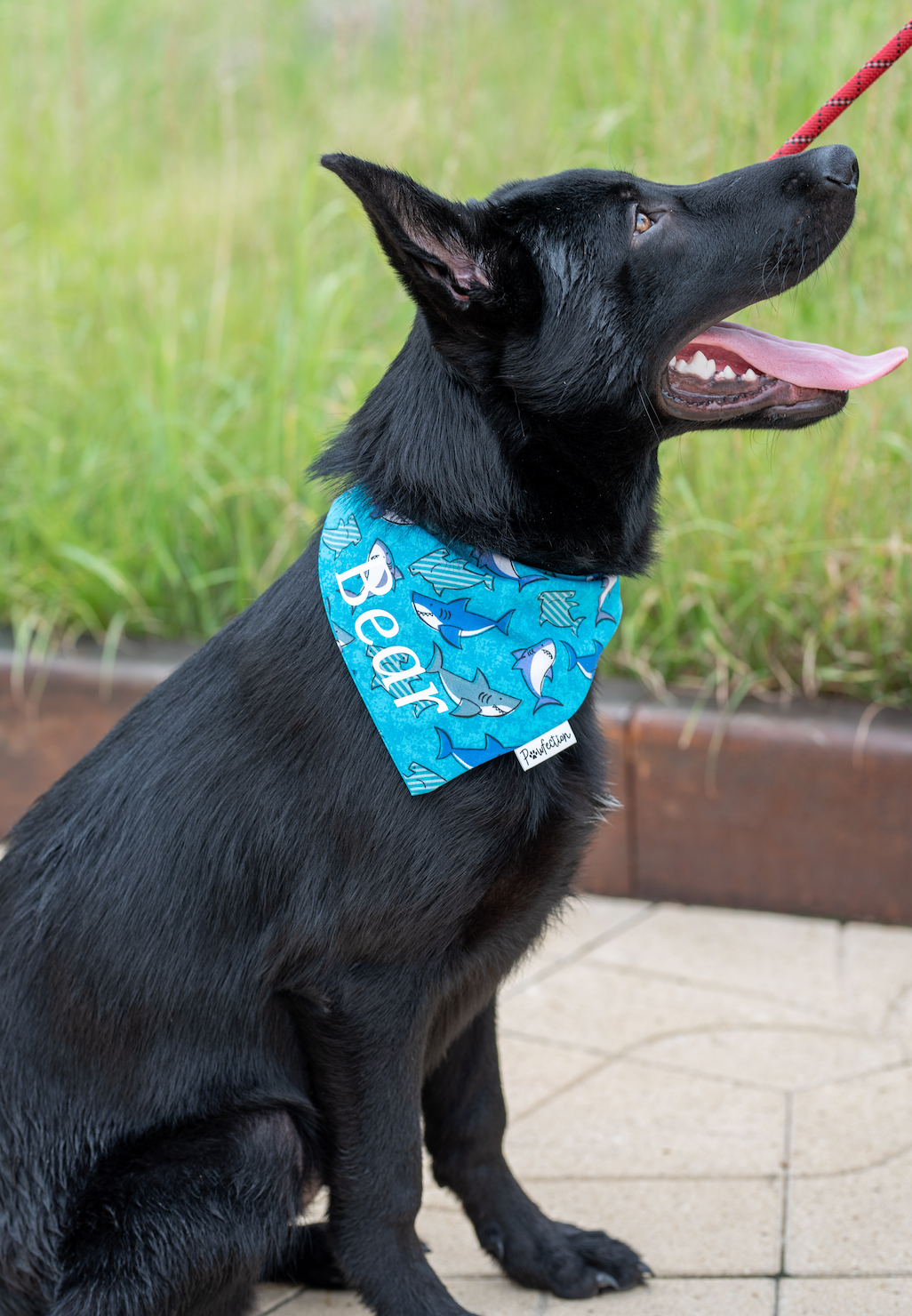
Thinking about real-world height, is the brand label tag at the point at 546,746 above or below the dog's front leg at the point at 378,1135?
above

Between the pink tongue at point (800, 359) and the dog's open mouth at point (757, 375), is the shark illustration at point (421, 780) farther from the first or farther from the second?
the pink tongue at point (800, 359)

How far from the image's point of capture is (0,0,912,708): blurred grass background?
10.7 ft

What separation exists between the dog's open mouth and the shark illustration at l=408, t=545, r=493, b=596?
1.23 ft

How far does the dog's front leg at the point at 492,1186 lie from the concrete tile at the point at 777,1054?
615 millimetres

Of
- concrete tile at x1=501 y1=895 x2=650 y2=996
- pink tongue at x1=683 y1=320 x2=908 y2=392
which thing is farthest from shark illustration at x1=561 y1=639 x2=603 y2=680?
concrete tile at x1=501 y1=895 x2=650 y2=996

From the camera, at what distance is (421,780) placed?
163 centimetres

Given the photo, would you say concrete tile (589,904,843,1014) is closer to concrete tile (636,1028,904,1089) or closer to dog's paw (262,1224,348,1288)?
concrete tile (636,1028,904,1089)

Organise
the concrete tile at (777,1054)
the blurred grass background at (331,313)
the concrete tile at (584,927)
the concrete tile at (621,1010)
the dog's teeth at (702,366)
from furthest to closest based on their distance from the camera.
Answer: the blurred grass background at (331,313)
the concrete tile at (584,927)
the concrete tile at (621,1010)
the concrete tile at (777,1054)
the dog's teeth at (702,366)

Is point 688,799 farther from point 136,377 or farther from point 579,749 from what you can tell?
point 136,377

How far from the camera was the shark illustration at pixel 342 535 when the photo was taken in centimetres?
173

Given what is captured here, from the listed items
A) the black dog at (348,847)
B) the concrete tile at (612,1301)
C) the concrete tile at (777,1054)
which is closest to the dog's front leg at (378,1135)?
the black dog at (348,847)

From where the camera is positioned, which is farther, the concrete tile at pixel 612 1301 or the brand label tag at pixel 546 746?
the concrete tile at pixel 612 1301

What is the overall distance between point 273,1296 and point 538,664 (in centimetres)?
114

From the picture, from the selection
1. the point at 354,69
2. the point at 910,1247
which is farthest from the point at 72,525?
the point at 910,1247
